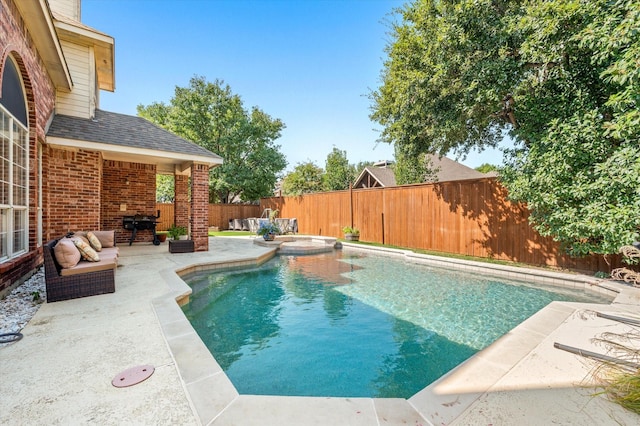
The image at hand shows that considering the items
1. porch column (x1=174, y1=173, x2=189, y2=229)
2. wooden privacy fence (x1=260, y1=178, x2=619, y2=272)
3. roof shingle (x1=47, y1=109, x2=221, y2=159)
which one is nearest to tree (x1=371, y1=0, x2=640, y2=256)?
wooden privacy fence (x1=260, y1=178, x2=619, y2=272)

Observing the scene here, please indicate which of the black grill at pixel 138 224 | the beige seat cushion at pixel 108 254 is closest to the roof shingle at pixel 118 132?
the black grill at pixel 138 224

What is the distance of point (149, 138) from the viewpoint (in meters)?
8.37

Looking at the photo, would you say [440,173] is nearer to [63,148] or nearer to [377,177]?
[377,177]

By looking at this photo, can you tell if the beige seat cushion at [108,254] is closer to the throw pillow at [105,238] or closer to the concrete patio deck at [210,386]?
the throw pillow at [105,238]

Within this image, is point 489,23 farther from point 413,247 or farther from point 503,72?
point 413,247

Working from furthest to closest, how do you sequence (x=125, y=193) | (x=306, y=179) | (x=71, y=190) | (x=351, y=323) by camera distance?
(x=306, y=179) → (x=125, y=193) → (x=71, y=190) → (x=351, y=323)

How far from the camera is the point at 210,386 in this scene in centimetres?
195

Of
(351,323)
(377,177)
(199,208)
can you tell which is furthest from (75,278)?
(377,177)

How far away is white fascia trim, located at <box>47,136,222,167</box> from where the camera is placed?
644 centimetres

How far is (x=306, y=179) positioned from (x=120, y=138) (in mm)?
21140

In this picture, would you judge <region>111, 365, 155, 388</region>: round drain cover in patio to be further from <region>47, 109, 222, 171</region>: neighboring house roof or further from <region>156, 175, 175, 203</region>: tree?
<region>156, 175, 175, 203</region>: tree

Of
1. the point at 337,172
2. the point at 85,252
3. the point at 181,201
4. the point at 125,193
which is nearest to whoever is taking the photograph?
the point at 85,252

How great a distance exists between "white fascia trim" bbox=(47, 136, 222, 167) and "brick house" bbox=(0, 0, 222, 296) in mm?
21

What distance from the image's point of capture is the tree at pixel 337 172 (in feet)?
97.8
